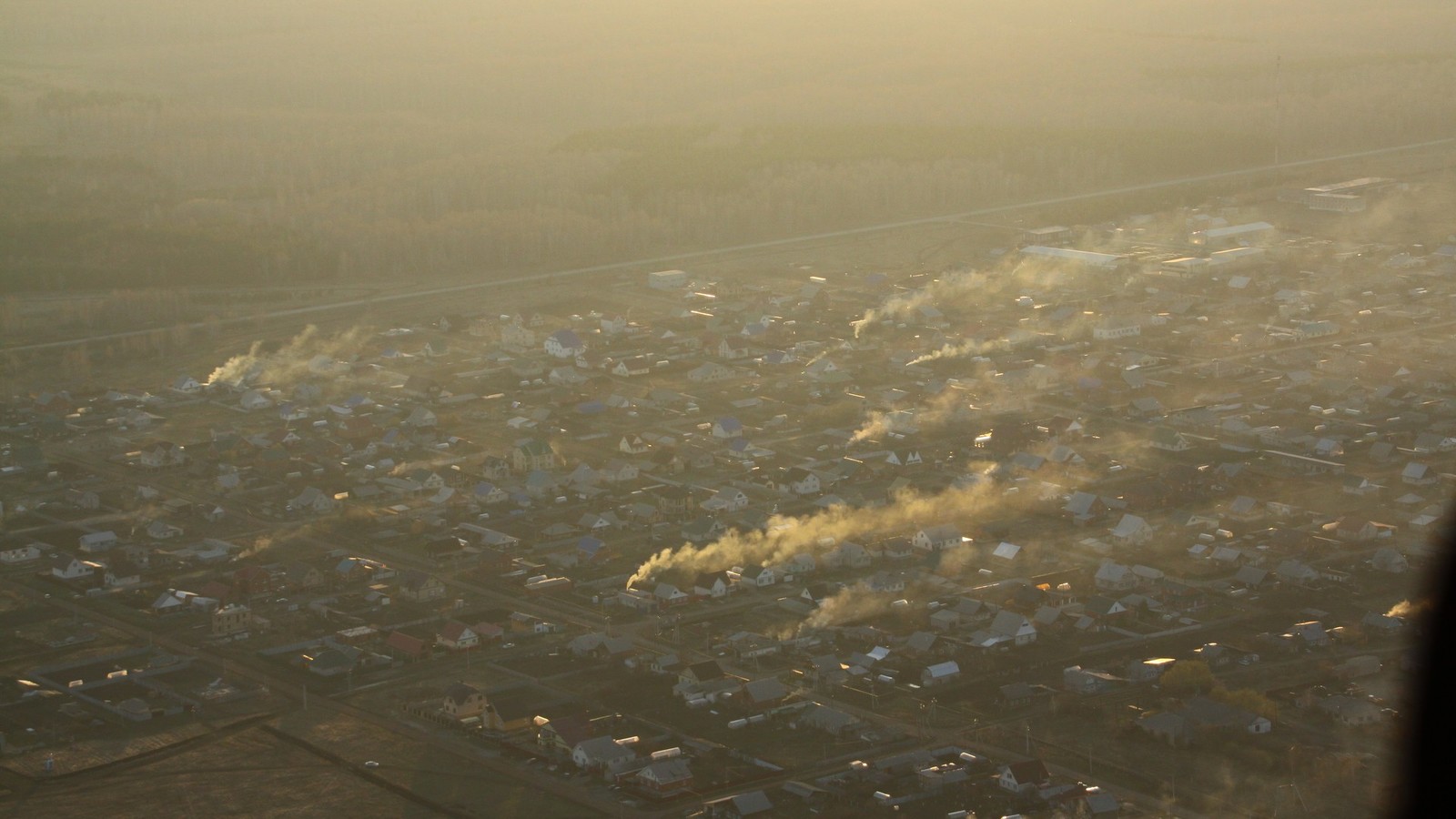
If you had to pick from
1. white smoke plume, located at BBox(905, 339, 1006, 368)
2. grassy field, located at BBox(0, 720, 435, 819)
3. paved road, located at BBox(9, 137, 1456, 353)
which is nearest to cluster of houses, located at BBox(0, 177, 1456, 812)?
white smoke plume, located at BBox(905, 339, 1006, 368)


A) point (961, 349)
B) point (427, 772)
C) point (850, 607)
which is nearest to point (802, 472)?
point (850, 607)

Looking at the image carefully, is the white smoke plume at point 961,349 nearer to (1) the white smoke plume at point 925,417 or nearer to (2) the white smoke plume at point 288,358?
(1) the white smoke plume at point 925,417

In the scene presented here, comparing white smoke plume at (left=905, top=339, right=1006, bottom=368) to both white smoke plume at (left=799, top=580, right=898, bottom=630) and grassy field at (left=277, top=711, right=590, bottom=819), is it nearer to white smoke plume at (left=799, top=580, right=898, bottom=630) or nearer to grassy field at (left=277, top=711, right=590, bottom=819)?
white smoke plume at (left=799, top=580, right=898, bottom=630)

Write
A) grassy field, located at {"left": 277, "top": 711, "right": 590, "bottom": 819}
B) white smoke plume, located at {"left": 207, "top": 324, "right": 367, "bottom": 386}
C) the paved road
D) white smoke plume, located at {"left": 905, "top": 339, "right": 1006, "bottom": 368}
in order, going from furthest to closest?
the paved road < white smoke plume, located at {"left": 207, "top": 324, "right": 367, "bottom": 386} < white smoke plume, located at {"left": 905, "top": 339, "right": 1006, "bottom": 368} < grassy field, located at {"left": 277, "top": 711, "right": 590, "bottom": 819}

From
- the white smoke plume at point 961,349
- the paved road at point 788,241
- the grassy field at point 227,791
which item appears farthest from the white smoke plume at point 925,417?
the paved road at point 788,241

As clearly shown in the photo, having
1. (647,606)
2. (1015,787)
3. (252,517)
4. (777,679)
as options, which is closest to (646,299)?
(252,517)

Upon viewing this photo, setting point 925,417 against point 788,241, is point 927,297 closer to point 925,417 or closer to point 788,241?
point 788,241

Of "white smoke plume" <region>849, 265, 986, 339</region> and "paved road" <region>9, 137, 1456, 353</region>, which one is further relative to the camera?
"paved road" <region>9, 137, 1456, 353</region>
